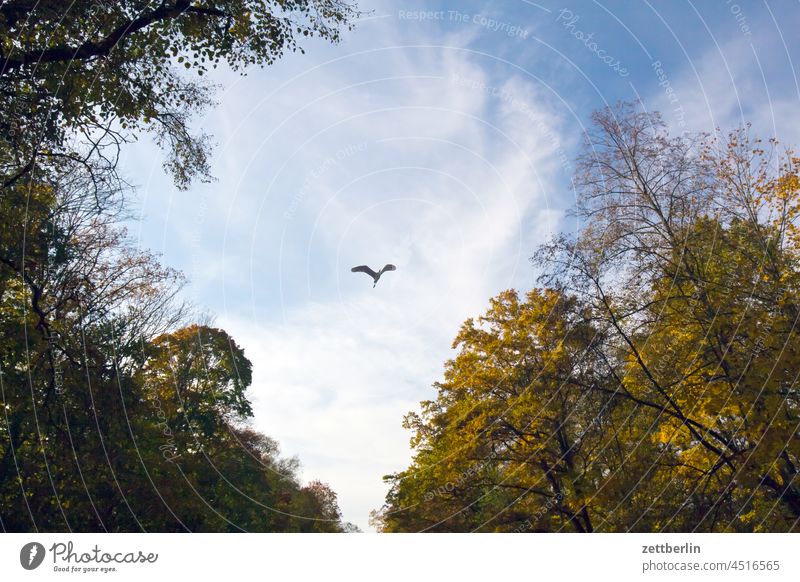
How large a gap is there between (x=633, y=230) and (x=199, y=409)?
2170cm

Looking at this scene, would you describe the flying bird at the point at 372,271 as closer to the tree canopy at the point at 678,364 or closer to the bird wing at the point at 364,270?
the bird wing at the point at 364,270

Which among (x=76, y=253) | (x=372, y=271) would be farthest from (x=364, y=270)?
(x=76, y=253)

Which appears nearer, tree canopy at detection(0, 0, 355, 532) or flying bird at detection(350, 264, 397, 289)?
tree canopy at detection(0, 0, 355, 532)

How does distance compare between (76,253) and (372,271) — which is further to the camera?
(372,271)

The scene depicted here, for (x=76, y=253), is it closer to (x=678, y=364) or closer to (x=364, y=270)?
(x=364, y=270)

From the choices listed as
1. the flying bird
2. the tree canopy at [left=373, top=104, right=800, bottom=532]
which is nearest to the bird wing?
the flying bird

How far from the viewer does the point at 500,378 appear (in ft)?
71.5
